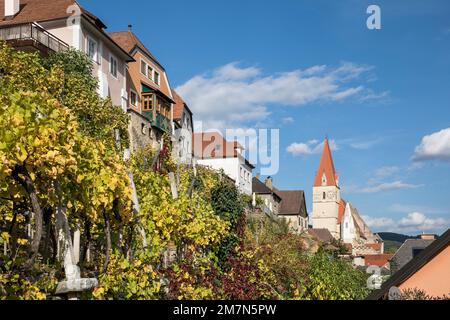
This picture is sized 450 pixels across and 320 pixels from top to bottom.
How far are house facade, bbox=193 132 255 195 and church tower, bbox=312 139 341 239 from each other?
66581 mm

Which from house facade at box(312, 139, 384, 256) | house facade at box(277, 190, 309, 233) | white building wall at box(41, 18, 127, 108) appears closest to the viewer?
white building wall at box(41, 18, 127, 108)

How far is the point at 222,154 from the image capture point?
57.0m

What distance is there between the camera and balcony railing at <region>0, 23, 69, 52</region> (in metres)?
25.3

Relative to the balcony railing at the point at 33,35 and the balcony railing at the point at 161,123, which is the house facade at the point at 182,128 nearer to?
the balcony railing at the point at 161,123

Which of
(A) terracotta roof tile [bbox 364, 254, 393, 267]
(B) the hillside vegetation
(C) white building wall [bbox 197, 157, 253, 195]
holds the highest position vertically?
(C) white building wall [bbox 197, 157, 253, 195]

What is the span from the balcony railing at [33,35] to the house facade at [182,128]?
53.0 feet

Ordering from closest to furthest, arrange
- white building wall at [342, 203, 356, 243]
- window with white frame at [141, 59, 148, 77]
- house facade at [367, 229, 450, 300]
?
1. house facade at [367, 229, 450, 300]
2. window with white frame at [141, 59, 148, 77]
3. white building wall at [342, 203, 356, 243]

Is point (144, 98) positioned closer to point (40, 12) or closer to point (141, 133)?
point (141, 133)

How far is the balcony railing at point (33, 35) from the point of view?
83.1ft

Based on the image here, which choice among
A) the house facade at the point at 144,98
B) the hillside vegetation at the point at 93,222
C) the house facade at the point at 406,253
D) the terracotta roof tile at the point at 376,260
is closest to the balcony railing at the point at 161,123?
the house facade at the point at 144,98

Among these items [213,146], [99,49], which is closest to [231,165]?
[213,146]

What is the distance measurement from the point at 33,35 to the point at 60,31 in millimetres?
2584

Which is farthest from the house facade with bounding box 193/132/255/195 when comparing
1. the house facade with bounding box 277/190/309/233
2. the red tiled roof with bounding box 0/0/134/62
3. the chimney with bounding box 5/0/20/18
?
the chimney with bounding box 5/0/20/18

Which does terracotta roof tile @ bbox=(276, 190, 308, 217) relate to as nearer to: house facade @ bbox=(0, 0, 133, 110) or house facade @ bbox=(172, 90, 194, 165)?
house facade @ bbox=(172, 90, 194, 165)
